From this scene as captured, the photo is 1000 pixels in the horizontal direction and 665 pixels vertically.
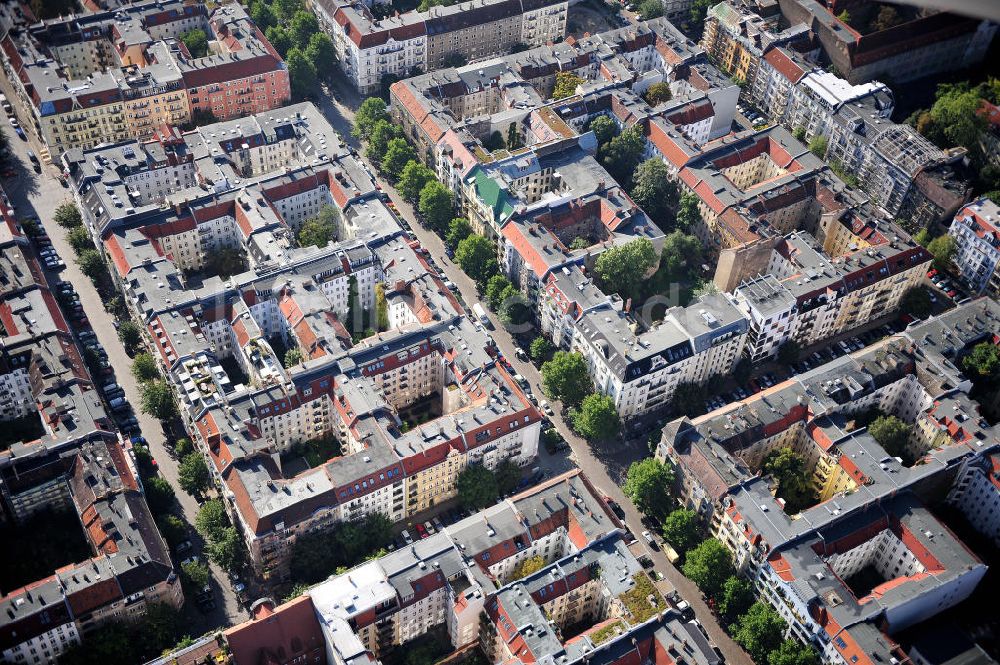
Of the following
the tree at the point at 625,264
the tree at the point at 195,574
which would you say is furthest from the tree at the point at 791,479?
the tree at the point at 195,574

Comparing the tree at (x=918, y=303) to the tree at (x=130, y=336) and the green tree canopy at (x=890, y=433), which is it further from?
the tree at (x=130, y=336)

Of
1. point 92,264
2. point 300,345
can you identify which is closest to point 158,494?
point 300,345

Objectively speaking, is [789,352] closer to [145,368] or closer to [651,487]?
[651,487]

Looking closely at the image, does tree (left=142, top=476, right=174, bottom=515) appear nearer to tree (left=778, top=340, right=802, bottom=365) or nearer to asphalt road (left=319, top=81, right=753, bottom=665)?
asphalt road (left=319, top=81, right=753, bottom=665)

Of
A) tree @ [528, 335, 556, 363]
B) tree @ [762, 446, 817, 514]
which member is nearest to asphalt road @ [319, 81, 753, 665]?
tree @ [528, 335, 556, 363]

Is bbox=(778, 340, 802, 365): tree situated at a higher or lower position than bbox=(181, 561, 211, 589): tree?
higher
